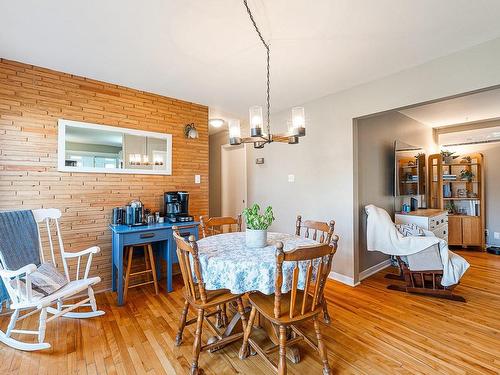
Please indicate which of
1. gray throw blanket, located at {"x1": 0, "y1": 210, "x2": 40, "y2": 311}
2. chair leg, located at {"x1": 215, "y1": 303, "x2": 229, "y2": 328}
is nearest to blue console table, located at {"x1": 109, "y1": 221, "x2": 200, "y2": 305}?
gray throw blanket, located at {"x1": 0, "y1": 210, "x2": 40, "y2": 311}

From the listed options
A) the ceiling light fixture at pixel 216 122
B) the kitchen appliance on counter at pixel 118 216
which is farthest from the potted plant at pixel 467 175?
the kitchen appliance on counter at pixel 118 216

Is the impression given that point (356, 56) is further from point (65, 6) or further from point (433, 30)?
point (65, 6)

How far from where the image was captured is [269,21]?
1.87m

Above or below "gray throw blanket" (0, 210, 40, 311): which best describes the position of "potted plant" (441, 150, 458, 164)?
above

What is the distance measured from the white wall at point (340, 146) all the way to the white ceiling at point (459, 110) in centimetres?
104

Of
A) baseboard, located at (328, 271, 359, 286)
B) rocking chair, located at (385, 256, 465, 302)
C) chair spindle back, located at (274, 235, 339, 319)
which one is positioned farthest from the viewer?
baseboard, located at (328, 271, 359, 286)

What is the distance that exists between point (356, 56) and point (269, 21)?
99cm

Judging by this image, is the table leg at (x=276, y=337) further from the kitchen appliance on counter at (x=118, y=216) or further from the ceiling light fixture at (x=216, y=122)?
the ceiling light fixture at (x=216, y=122)

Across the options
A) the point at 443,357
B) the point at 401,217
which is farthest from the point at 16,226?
the point at 401,217

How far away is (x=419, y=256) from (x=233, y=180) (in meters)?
3.41

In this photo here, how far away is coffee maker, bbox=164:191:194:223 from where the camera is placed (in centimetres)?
320

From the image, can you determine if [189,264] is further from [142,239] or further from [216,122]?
[216,122]

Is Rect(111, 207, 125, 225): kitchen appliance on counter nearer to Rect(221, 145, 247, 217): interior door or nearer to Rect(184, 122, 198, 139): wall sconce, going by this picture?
Rect(184, 122, 198, 139): wall sconce

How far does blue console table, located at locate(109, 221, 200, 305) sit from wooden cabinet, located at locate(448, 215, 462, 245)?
4.92m
